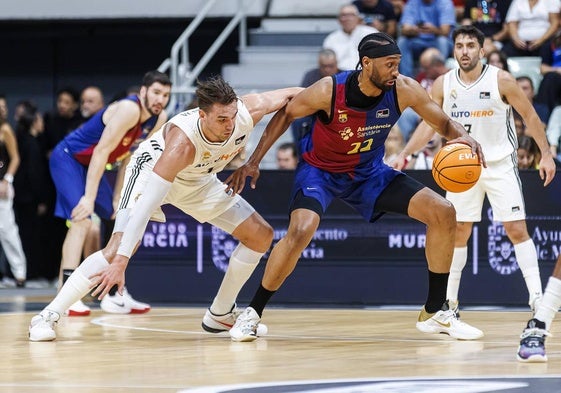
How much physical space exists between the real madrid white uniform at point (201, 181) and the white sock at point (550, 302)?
2098 mm

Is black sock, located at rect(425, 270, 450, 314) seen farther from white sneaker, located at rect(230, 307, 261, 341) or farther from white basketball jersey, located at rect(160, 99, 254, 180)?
white basketball jersey, located at rect(160, 99, 254, 180)

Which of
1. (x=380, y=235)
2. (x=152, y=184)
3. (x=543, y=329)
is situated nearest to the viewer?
(x=543, y=329)

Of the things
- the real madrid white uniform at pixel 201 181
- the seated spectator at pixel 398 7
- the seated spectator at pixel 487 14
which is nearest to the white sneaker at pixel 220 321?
the real madrid white uniform at pixel 201 181

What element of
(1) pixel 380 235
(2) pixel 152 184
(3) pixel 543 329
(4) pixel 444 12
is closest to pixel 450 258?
(3) pixel 543 329

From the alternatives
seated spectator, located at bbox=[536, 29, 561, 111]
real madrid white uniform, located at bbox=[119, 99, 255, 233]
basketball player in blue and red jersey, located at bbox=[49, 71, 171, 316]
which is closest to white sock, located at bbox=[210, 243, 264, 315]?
real madrid white uniform, located at bbox=[119, 99, 255, 233]

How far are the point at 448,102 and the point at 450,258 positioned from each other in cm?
174

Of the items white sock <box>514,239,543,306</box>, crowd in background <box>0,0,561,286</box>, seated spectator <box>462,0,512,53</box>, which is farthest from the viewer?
seated spectator <box>462,0,512,53</box>

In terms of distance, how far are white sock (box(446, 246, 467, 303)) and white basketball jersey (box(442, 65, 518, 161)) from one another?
0.73 metres

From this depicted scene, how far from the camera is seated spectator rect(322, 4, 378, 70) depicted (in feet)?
44.9

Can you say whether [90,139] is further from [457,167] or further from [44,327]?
[457,167]

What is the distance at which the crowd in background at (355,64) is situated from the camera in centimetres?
1307

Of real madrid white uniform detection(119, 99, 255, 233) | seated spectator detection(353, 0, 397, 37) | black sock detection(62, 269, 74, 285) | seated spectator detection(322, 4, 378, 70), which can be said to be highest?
seated spectator detection(353, 0, 397, 37)

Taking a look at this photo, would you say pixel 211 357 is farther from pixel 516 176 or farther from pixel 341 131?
pixel 516 176

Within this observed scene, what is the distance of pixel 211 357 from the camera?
6586mm
